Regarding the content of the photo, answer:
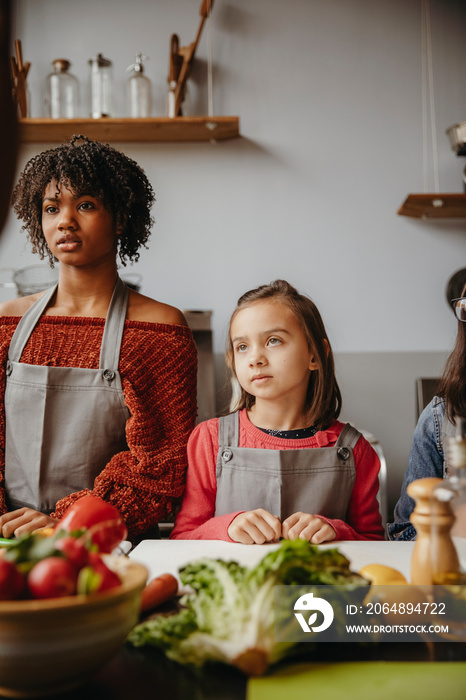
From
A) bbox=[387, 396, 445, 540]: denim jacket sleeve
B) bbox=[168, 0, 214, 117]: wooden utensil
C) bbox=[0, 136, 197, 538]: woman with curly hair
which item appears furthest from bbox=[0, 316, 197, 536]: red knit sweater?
bbox=[168, 0, 214, 117]: wooden utensil

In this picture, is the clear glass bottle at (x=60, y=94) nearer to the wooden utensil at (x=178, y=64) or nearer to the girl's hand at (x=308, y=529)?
the wooden utensil at (x=178, y=64)

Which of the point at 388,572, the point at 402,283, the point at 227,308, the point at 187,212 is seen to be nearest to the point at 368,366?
the point at 402,283

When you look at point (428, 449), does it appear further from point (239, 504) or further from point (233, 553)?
point (233, 553)

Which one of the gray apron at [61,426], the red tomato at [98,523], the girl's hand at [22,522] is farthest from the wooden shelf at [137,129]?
the red tomato at [98,523]

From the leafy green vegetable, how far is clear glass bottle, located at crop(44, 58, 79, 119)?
2.55 m

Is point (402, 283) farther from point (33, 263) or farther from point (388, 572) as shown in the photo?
point (388, 572)

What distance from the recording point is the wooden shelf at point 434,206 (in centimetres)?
267

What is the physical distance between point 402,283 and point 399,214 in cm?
31

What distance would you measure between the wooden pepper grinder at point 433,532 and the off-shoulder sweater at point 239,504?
559 mm

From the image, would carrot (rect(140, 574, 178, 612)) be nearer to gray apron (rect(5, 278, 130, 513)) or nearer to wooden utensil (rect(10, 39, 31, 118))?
gray apron (rect(5, 278, 130, 513))

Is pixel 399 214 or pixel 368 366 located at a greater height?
pixel 399 214

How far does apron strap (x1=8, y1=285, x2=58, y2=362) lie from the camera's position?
1.32 meters

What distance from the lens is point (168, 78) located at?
2787 millimetres

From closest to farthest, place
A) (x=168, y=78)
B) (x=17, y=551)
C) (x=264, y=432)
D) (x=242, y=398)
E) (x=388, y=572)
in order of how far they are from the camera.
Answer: (x=17, y=551), (x=388, y=572), (x=264, y=432), (x=242, y=398), (x=168, y=78)
